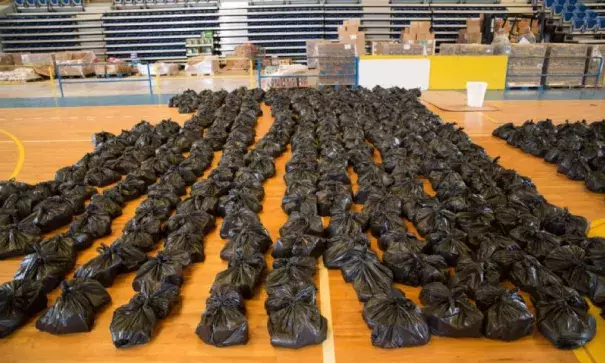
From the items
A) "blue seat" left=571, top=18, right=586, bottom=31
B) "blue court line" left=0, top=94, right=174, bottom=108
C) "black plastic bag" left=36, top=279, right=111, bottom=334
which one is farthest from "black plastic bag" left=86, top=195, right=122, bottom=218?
"blue seat" left=571, top=18, right=586, bottom=31

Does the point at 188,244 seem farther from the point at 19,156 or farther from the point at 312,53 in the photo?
the point at 312,53

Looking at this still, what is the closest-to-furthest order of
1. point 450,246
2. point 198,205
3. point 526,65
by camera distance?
point 450,246 < point 198,205 < point 526,65

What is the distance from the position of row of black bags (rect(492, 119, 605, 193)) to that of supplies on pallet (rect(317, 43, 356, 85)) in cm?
615

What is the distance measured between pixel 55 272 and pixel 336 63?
35.4 ft

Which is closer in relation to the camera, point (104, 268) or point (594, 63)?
point (104, 268)

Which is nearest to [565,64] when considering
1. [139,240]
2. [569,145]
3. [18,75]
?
[569,145]

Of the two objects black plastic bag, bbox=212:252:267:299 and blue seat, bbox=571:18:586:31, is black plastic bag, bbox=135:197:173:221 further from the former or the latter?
blue seat, bbox=571:18:586:31

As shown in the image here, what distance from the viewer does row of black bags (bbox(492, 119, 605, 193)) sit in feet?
17.7

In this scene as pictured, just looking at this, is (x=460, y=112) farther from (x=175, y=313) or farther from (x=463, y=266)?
(x=175, y=313)

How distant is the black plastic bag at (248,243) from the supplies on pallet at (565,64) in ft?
41.5

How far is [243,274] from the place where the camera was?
3.11 m

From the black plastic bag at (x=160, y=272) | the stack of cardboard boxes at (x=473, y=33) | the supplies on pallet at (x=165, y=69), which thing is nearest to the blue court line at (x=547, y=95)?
the stack of cardboard boxes at (x=473, y=33)

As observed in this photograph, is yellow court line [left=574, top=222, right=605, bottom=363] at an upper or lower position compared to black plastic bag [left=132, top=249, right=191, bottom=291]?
lower

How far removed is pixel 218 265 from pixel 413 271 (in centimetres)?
157
